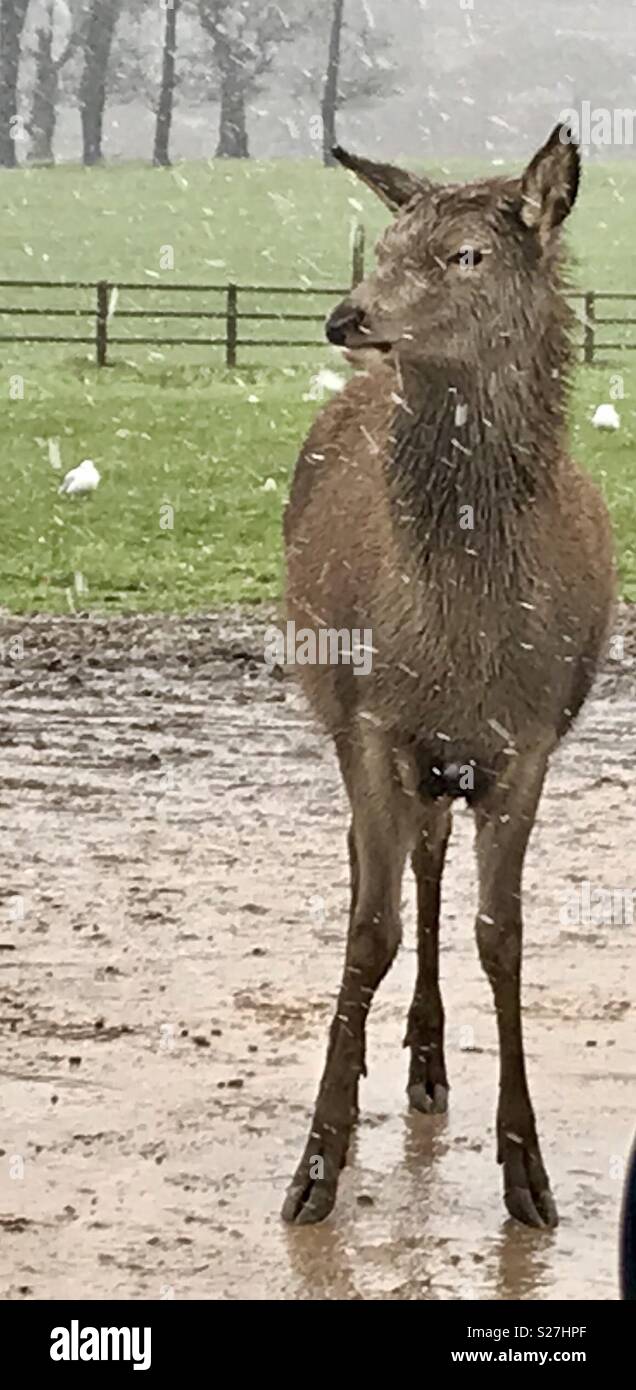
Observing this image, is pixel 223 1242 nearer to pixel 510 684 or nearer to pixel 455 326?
pixel 510 684

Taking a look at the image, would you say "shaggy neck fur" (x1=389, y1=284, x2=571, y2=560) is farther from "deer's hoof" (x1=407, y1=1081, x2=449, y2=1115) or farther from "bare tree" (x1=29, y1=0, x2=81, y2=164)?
"bare tree" (x1=29, y1=0, x2=81, y2=164)

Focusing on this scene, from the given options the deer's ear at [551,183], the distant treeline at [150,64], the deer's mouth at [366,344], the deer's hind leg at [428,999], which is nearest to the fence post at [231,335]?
the distant treeline at [150,64]

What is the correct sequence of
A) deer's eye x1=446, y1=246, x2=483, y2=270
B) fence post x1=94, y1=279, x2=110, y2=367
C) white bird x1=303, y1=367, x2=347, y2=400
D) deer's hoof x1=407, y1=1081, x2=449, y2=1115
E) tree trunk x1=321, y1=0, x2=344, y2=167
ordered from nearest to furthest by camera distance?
deer's eye x1=446, y1=246, x2=483, y2=270
deer's hoof x1=407, y1=1081, x2=449, y2=1115
white bird x1=303, y1=367, x2=347, y2=400
fence post x1=94, y1=279, x2=110, y2=367
tree trunk x1=321, y1=0, x2=344, y2=167

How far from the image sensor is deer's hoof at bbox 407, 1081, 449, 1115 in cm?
378

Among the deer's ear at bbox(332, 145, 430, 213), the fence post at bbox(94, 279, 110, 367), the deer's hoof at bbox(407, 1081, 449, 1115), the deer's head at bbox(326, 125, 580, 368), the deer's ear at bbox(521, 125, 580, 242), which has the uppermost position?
the fence post at bbox(94, 279, 110, 367)

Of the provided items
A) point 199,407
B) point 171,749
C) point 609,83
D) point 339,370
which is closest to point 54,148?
point 339,370

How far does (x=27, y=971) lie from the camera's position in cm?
441

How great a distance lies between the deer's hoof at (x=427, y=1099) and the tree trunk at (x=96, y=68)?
18.7m

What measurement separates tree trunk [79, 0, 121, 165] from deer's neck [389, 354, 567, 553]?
18866 millimetres

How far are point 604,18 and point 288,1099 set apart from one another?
109 ft

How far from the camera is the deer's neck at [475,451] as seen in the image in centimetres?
329

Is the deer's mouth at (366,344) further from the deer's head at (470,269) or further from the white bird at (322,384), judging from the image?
the white bird at (322,384)

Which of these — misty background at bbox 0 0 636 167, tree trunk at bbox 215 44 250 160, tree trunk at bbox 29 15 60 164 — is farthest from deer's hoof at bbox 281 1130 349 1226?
tree trunk at bbox 215 44 250 160

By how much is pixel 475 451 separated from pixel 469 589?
0.18 metres
